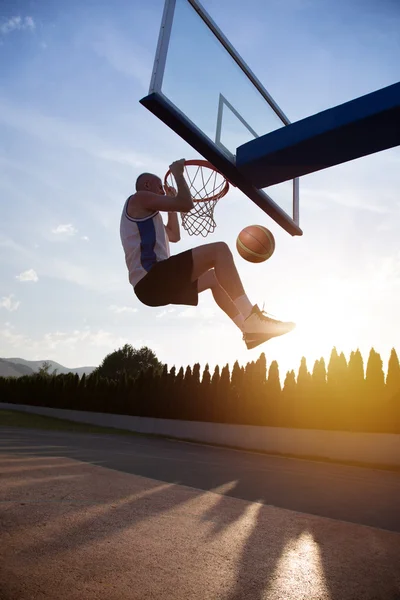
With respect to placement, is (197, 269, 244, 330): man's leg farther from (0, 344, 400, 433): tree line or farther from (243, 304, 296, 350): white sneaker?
(0, 344, 400, 433): tree line

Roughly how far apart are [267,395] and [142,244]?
51.2ft

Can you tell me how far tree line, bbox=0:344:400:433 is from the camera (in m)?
14.9

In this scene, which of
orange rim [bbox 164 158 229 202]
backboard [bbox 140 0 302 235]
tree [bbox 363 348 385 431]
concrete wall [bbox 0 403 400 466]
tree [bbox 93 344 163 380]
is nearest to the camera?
backboard [bbox 140 0 302 235]

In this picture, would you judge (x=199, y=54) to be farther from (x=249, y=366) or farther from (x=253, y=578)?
(x=249, y=366)

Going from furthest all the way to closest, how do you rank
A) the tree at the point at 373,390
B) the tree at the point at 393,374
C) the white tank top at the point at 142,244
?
the tree at the point at 393,374
the tree at the point at 373,390
the white tank top at the point at 142,244

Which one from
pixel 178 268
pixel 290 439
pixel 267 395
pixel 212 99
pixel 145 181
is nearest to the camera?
pixel 178 268

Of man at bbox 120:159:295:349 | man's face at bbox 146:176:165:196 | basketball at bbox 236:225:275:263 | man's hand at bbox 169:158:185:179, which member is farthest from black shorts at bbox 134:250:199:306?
basketball at bbox 236:225:275:263

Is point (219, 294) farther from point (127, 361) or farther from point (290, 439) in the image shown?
point (127, 361)

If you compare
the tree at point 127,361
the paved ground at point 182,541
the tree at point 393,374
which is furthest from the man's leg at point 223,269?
the tree at point 127,361

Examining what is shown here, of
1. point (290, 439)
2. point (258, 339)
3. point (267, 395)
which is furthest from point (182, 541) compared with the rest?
→ point (267, 395)

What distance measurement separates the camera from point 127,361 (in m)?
58.7

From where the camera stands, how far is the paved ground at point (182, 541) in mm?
2676

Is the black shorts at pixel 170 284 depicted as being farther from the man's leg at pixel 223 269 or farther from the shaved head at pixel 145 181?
the shaved head at pixel 145 181

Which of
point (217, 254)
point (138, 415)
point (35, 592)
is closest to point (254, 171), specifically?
point (217, 254)
